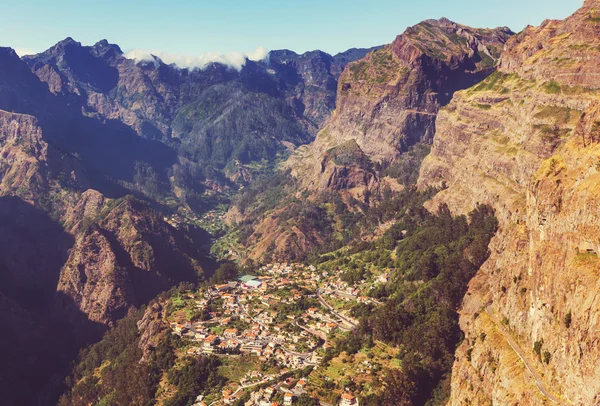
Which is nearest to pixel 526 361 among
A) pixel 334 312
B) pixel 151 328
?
pixel 334 312

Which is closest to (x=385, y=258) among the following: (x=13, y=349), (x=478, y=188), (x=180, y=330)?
(x=478, y=188)

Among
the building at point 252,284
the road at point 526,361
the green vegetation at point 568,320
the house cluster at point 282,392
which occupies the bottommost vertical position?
the house cluster at point 282,392

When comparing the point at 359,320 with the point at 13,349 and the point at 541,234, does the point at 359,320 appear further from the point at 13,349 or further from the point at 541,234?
the point at 13,349

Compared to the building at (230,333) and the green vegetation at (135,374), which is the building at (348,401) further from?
the building at (230,333)

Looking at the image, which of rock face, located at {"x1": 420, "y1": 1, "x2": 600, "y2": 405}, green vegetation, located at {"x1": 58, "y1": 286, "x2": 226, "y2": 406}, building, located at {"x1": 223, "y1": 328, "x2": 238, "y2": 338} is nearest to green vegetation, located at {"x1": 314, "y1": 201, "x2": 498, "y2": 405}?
rock face, located at {"x1": 420, "y1": 1, "x2": 600, "y2": 405}

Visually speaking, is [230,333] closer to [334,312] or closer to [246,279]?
[334,312]

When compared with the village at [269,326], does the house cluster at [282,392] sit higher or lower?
lower

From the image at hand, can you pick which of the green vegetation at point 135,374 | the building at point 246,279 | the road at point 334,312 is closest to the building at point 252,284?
the building at point 246,279

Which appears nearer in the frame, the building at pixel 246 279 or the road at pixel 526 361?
the road at pixel 526 361

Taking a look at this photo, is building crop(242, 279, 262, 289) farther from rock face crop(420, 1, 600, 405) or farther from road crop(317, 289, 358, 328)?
rock face crop(420, 1, 600, 405)

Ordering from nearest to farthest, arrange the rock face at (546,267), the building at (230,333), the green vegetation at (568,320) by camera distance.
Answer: the rock face at (546,267), the green vegetation at (568,320), the building at (230,333)
